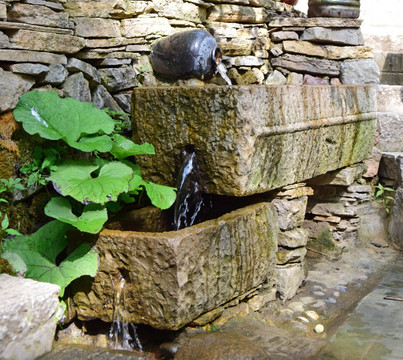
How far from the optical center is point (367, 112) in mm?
4492

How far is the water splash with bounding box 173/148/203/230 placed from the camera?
3.08 m

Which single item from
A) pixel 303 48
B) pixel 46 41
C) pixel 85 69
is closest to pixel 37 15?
pixel 46 41

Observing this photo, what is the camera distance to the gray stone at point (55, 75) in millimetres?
3176

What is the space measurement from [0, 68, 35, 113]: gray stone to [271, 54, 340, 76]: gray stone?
3321 millimetres

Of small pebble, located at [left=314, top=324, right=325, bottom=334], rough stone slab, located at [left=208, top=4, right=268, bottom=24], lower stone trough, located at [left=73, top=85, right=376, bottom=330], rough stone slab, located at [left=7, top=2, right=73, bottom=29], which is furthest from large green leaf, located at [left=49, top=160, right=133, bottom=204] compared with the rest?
rough stone slab, located at [left=208, top=4, right=268, bottom=24]

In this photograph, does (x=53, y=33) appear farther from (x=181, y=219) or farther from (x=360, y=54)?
(x=360, y=54)

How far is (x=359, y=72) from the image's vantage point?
5559 millimetres

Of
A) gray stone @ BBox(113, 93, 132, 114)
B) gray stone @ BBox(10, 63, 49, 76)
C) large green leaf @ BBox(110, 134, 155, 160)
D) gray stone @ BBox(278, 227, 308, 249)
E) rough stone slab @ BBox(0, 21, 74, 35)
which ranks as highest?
rough stone slab @ BBox(0, 21, 74, 35)

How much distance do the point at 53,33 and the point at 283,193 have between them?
1.75 m

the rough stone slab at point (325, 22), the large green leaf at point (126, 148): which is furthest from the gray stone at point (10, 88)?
the rough stone slab at point (325, 22)

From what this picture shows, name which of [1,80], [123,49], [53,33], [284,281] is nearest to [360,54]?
[123,49]

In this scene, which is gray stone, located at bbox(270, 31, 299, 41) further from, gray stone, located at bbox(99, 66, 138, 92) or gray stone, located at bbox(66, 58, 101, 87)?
gray stone, located at bbox(66, 58, 101, 87)

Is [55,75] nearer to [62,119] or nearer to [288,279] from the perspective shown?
[62,119]

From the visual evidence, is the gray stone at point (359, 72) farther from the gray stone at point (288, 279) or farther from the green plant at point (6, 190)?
the green plant at point (6, 190)
